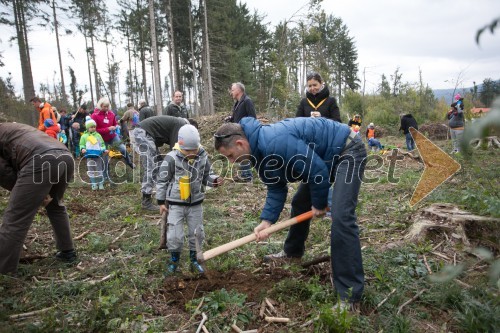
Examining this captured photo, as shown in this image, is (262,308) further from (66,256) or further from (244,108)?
(244,108)

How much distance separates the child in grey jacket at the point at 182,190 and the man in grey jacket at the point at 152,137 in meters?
2.49

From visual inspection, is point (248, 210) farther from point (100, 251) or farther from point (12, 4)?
point (12, 4)

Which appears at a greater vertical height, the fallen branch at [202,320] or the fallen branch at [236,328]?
the fallen branch at [202,320]

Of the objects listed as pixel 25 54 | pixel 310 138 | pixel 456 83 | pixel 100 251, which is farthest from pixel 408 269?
pixel 25 54

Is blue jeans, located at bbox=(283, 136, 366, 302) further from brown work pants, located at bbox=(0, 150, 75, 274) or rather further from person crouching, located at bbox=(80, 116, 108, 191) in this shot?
person crouching, located at bbox=(80, 116, 108, 191)

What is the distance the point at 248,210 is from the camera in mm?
6750

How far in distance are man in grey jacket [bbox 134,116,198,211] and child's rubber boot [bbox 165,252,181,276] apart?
2.75 meters

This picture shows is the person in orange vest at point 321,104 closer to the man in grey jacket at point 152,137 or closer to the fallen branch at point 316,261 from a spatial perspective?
the man in grey jacket at point 152,137

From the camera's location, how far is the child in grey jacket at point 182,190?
4234mm

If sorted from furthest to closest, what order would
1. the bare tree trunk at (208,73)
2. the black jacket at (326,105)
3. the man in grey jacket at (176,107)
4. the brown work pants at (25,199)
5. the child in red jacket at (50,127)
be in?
the bare tree trunk at (208,73), the child in red jacket at (50,127), the man in grey jacket at (176,107), the black jacket at (326,105), the brown work pants at (25,199)

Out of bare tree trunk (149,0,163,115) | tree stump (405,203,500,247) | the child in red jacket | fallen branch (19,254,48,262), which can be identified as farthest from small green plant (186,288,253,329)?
bare tree trunk (149,0,163,115)

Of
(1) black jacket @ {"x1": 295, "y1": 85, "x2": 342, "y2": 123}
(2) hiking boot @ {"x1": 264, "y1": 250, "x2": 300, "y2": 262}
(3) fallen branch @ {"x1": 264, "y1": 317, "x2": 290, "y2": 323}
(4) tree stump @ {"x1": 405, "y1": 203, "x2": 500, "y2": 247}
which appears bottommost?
(3) fallen branch @ {"x1": 264, "y1": 317, "x2": 290, "y2": 323}

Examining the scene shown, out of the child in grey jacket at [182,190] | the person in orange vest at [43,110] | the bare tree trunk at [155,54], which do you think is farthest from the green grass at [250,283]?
the bare tree trunk at [155,54]

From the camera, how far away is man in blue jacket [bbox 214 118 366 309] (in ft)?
10.3
